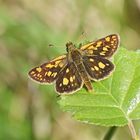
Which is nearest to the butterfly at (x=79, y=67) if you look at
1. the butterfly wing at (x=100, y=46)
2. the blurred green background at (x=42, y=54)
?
the butterfly wing at (x=100, y=46)

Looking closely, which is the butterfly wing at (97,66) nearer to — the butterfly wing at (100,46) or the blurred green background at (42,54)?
the butterfly wing at (100,46)

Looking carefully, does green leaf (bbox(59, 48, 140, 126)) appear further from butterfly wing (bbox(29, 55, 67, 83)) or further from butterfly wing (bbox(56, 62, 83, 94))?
butterfly wing (bbox(29, 55, 67, 83))

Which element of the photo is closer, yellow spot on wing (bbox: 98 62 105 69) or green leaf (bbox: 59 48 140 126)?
green leaf (bbox: 59 48 140 126)

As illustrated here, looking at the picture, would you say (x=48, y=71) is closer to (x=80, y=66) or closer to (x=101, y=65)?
(x=80, y=66)

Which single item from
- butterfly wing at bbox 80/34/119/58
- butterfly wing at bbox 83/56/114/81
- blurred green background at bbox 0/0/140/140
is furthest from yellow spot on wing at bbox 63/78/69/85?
blurred green background at bbox 0/0/140/140

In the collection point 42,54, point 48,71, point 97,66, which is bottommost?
point 42,54

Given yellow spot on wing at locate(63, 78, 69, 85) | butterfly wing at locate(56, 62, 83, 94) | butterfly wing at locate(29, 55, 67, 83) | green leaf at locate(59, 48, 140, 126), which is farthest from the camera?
butterfly wing at locate(29, 55, 67, 83)

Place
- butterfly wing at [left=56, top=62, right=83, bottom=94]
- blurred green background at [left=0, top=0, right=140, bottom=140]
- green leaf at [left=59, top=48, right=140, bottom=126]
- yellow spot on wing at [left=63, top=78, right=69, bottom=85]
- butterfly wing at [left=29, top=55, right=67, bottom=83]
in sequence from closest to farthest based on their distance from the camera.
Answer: green leaf at [left=59, top=48, right=140, bottom=126] → butterfly wing at [left=56, top=62, right=83, bottom=94] → yellow spot on wing at [left=63, top=78, right=69, bottom=85] → butterfly wing at [left=29, top=55, right=67, bottom=83] → blurred green background at [left=0, top=0, right=140, bottom=140]

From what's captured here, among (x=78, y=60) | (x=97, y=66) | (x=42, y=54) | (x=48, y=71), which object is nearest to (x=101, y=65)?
(x=97, y=66)
